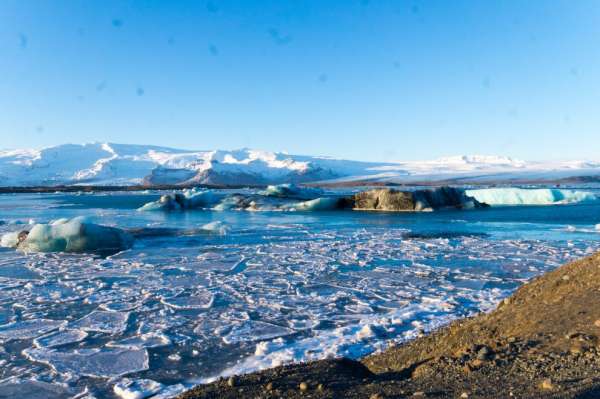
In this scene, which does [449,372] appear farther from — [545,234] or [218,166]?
[218,166]

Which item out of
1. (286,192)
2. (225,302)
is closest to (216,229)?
(225,302)

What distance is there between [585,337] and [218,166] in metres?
123

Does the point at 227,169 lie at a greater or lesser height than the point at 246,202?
greater

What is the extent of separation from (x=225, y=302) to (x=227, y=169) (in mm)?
119024

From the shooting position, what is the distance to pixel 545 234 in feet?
44.2

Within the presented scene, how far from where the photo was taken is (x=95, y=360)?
4.32m

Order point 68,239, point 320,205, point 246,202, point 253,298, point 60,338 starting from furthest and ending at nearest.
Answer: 1. point 246,202
2. point 320,205
3. point 68,239
4. point 253,298
5. point 60,338

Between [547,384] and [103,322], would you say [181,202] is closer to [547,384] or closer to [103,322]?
[103,322]

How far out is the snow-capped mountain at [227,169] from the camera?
109 meters

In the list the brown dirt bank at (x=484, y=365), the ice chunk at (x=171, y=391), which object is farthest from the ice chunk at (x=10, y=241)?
the brown dirt bank at (x=484, y=365)

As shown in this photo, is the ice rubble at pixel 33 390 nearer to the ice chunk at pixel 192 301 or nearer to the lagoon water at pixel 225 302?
the lagoon water at pixel 225 302

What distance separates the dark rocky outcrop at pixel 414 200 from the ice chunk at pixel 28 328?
799 inches

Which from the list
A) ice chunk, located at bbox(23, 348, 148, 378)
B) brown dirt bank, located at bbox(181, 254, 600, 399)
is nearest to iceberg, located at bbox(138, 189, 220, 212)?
ice chunk, located at bbox(23, 348, 148, 378)

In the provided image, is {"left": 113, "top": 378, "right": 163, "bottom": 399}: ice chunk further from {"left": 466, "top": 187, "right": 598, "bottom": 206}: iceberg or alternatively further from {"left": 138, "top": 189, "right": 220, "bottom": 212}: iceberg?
{"left": 466, "top": 187, "right": 598, "bottom": 206}: iceberg
